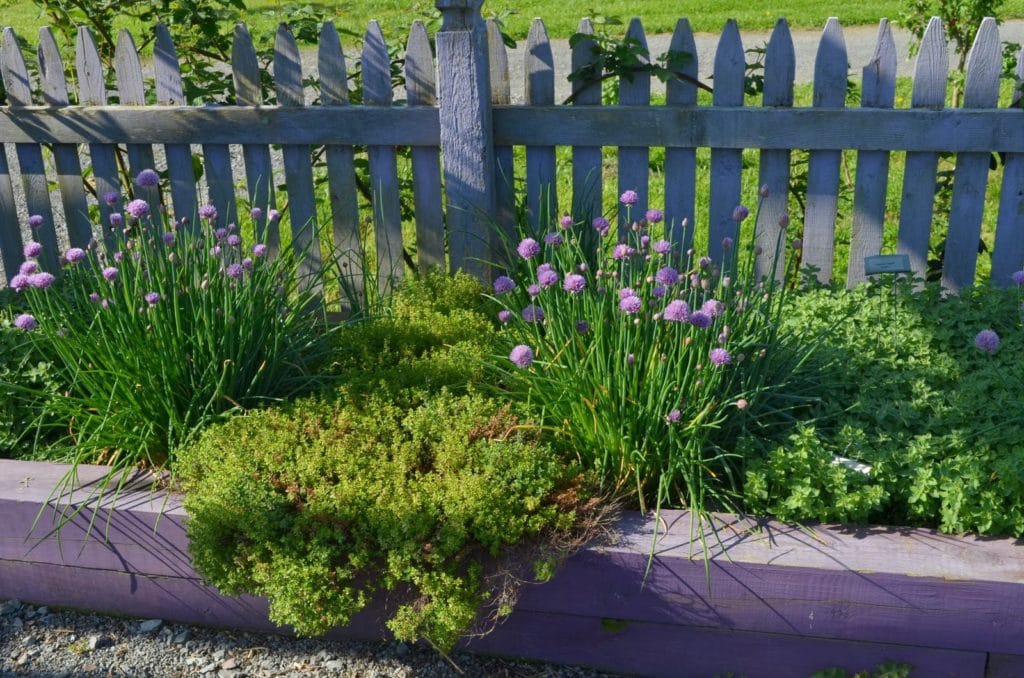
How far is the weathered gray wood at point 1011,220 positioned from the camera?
3762 mm

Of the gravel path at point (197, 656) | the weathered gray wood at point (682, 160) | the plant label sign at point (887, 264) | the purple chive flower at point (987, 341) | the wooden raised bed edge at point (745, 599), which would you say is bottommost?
the gravel path at point (197, 656)

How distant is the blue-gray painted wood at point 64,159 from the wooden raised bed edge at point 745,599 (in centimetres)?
173

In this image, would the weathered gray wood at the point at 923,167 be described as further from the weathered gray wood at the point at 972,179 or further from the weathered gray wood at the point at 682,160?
the weathered gray wood at the point at 682,160

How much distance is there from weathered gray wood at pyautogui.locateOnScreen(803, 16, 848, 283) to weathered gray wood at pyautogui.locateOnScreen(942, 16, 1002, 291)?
42cm

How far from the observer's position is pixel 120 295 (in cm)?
325

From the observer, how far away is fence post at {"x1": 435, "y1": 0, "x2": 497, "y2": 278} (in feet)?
12.4

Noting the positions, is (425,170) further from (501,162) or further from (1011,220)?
(1011,220)

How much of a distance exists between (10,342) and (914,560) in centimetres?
288

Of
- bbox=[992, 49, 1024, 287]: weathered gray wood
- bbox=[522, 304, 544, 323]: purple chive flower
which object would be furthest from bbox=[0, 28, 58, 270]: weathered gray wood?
bbox=[992, 49, 1024, 287]: weathered gray wood

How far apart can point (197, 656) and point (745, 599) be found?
1.56 m

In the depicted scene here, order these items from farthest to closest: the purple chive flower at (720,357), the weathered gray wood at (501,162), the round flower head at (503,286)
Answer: the weathered gray wood at (501,162), the round flower head at (503,286), the purple chive flower at (720,357)

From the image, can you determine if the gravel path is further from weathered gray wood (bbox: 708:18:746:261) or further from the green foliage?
weathered gray wood (bbox: 708:18:746:261)

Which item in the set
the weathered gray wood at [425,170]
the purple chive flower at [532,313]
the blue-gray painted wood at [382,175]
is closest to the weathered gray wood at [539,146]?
the weathered gray wood at [425,170]

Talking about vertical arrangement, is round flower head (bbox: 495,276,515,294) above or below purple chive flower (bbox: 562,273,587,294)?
below
